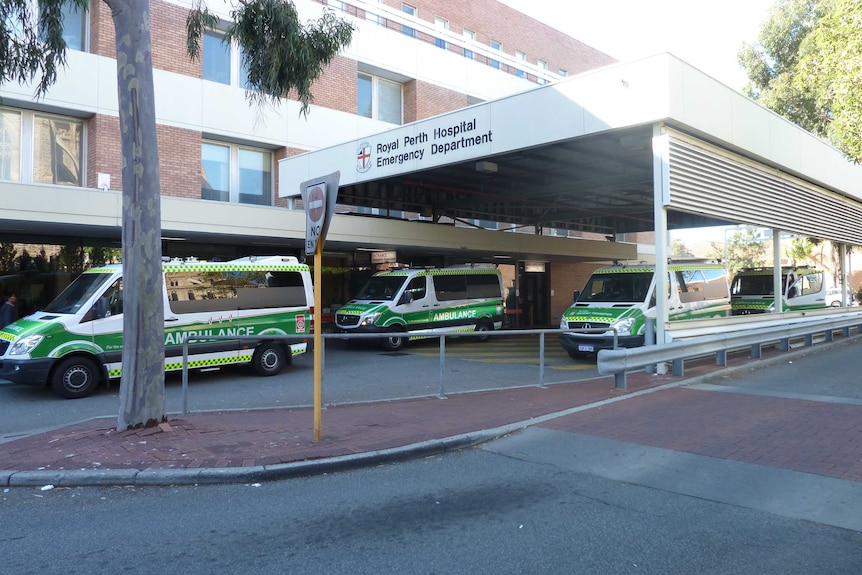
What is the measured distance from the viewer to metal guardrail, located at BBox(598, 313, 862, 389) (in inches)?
376

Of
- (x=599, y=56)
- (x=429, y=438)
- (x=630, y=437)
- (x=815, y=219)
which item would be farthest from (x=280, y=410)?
(x=599, y=56)

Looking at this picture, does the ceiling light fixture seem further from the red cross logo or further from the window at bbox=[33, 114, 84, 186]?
the window at bbox=[33, 114, 84, 186]

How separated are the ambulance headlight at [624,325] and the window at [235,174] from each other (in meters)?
11.5

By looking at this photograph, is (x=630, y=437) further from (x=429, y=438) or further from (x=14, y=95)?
(x=14, y=95)

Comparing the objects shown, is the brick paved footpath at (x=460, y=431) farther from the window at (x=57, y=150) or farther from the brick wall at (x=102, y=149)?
the window at (x=57, y=150)

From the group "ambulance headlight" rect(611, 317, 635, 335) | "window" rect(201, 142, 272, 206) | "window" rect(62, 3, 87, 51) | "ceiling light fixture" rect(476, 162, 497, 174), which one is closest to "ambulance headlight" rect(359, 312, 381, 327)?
"ceiling light fixture" rect(476, 162, 497, 174)

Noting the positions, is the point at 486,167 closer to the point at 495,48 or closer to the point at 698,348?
the point at 698,348

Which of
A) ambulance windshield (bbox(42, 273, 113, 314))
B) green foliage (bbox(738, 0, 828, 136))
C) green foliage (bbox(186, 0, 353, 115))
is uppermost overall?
green foliage (bbox(738, 0, 828, 136))

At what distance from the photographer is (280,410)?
8.84m

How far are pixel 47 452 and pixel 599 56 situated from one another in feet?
112

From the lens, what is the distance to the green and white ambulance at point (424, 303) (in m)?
17.5

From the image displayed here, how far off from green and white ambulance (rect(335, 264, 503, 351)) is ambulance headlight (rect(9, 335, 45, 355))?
328 inches

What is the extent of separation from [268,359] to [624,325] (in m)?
7.46

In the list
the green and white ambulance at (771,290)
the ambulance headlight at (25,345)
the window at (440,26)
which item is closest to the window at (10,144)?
the ambulance headlight at (25,345)
